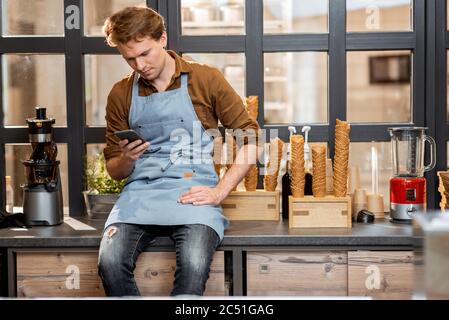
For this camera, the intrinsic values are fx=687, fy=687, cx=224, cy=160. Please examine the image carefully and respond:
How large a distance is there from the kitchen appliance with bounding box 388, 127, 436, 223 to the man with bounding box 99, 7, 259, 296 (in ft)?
2.22

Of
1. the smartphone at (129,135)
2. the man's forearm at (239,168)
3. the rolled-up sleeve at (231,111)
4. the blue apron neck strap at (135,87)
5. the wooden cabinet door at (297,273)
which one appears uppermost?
the blue apron neck strap at (135,87)

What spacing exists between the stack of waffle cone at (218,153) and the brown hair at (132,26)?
59 cm

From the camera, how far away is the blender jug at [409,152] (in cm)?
295

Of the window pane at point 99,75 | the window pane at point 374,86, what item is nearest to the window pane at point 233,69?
the window pane at point 99,75

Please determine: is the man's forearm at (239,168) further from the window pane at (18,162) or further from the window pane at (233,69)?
the window pane at (233,69)

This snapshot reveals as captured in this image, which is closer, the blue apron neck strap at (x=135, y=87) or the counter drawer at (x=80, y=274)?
the counter drawer at (x=80, y=274)

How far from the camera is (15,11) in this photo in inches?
127

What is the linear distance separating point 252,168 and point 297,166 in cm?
19

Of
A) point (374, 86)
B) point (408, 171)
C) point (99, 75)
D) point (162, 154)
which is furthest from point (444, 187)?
point (374, 86)

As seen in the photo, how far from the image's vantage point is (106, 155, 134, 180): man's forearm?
8.77 feet

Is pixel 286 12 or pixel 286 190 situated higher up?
pixel 286 12

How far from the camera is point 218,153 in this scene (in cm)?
298

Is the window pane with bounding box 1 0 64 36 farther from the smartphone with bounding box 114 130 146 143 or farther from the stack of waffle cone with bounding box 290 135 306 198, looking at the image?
the stack of waffle cone with bounding box 290 135 306 198

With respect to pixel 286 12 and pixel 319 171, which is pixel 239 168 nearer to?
pixel 319 171
